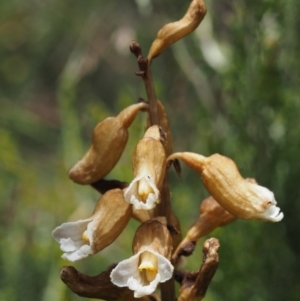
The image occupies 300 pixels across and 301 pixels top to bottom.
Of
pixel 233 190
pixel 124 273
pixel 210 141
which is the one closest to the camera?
pixel 124 273

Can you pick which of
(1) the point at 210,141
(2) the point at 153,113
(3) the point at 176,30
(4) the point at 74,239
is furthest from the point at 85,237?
(1) the point at 210,141

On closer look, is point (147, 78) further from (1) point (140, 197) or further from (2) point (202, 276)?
(2) point (202, 276)

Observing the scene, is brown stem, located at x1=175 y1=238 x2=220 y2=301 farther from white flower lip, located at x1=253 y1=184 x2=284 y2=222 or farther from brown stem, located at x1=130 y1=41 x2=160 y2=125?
brown stem, located at x1=130 y1=41 x2=160 y2=125

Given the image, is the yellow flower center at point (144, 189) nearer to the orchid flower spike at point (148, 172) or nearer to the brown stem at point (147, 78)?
the orchid flower spike at point (148, 172)

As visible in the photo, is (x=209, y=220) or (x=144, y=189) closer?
(x=144, y=189)

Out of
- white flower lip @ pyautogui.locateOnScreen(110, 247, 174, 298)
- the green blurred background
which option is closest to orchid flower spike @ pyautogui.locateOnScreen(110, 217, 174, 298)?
white flower lip @ pyautogui.locateOnScreen(110, 247, 174, 298)

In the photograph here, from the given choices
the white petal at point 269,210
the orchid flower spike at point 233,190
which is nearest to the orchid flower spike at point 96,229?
the orchid flower spike at point 233,190
